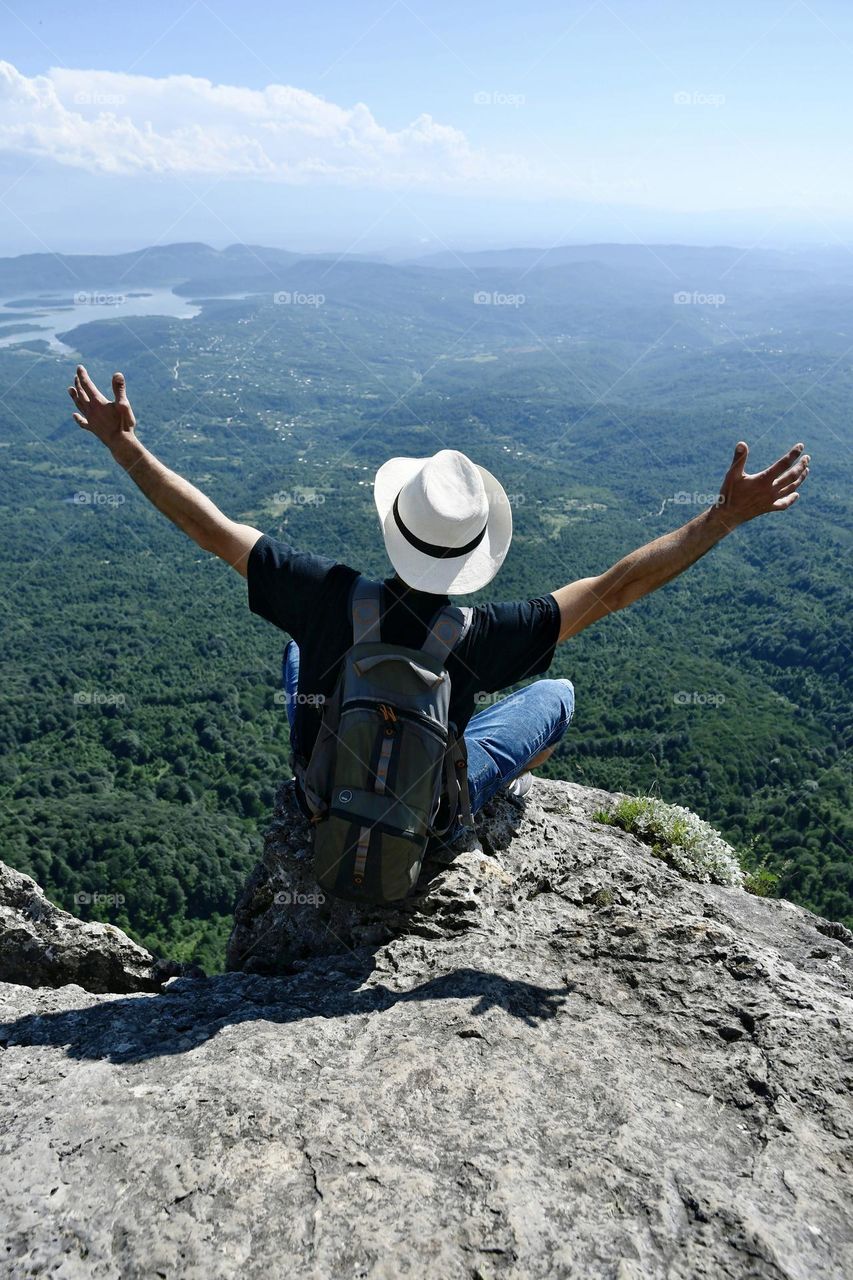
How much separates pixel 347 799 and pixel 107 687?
240 ft

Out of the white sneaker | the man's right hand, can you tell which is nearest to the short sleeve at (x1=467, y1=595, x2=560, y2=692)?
the white sneaker

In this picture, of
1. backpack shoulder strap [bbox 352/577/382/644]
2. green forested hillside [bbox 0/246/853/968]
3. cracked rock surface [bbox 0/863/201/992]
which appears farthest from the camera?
green forested hillside [bbox 0/246/853/968]

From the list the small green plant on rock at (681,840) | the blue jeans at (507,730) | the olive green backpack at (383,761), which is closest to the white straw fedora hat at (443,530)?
the olive green backpack at (383,761)

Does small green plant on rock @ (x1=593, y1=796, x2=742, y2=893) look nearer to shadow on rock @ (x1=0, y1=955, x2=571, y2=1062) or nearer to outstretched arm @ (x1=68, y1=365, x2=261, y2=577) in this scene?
→ shadow on rock @ (x1=0, y1=955, x2=571, y2=1062)

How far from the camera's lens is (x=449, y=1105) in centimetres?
295

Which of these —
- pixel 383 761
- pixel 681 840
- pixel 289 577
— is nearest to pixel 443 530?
pixel 289 577

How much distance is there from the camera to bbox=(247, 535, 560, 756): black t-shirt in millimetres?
3916

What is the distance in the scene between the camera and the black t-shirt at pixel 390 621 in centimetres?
392

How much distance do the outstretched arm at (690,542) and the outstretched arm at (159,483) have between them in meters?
1.77

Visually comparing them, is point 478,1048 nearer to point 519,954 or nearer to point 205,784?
point 519,954

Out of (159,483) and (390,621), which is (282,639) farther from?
(390,621)

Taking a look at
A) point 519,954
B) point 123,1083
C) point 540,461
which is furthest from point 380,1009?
point 540,461

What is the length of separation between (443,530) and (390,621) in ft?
1.79

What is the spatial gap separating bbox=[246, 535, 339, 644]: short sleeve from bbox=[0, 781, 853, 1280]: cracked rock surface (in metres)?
1.95
